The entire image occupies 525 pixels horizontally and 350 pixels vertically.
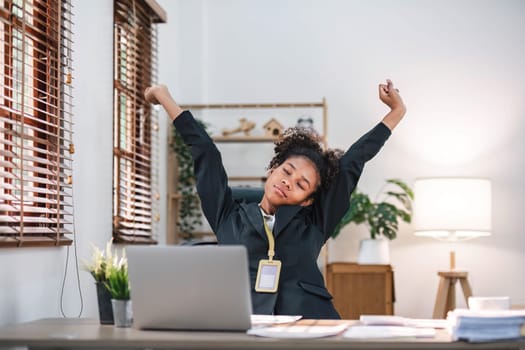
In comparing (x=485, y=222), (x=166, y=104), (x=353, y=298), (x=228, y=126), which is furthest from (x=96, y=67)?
(x=485, y=222)

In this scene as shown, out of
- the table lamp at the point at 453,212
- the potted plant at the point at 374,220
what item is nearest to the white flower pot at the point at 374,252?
the potted plant at the point at 374,220

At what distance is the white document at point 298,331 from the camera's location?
1.84 meters

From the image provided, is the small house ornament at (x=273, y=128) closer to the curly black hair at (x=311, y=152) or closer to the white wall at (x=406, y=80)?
the white wall at (x=406, y=80)

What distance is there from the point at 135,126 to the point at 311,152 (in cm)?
192

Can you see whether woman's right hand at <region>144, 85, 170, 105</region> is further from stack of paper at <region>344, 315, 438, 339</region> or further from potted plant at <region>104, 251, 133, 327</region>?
stack of paper at <region>344, 315, 438, 339</region>

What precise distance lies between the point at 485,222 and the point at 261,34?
192cm

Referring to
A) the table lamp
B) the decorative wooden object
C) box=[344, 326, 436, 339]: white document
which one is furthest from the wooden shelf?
box=[344, 326, 436, 339]: white document

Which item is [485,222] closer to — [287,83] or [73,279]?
[287,83]

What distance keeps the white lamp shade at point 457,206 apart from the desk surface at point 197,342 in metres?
3.09

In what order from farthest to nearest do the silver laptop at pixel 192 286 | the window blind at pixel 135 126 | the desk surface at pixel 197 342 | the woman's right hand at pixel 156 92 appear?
the window blind at pixel 135 126, the woman's right hand at pixel 156 92, the silver laptop at pixel 192 286, the desk surface at pixel 197 342

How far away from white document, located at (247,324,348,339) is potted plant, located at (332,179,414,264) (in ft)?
9.70

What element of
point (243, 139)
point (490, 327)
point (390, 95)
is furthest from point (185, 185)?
point (490, 327)

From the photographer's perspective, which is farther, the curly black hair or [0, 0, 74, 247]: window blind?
[0, 0, 74, 247]: window blind

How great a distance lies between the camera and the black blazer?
2.57m
